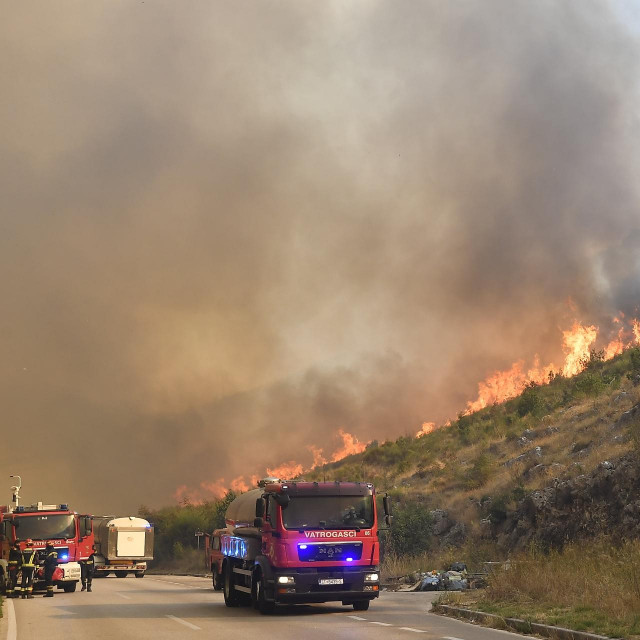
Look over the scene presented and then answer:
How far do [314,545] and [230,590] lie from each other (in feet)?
16.3

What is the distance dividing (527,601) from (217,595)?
14.0 meters

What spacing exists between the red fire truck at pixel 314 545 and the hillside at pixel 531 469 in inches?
625

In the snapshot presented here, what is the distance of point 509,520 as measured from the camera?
137ft

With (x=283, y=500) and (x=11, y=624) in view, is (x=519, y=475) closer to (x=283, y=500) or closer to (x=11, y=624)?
(x=283, y=500)

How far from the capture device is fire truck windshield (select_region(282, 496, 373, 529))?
21.2m

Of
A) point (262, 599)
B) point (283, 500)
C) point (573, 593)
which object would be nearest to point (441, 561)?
point (262, 599)

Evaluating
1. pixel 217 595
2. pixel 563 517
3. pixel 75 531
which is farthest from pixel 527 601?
pixel 75 531

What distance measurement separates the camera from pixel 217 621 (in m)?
20.0

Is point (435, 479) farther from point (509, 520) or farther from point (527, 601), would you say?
point (527, 601)

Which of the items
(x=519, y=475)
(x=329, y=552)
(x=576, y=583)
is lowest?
(x=576, y=583)

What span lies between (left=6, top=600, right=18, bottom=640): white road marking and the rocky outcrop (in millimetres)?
20287

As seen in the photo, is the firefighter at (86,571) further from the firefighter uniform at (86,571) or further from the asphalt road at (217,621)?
the asphalt road at (217,621)

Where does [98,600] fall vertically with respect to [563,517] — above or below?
below

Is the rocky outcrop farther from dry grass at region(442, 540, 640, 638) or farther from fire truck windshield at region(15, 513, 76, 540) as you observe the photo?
fire truck windshield at region(15, 513, 76, 540)
